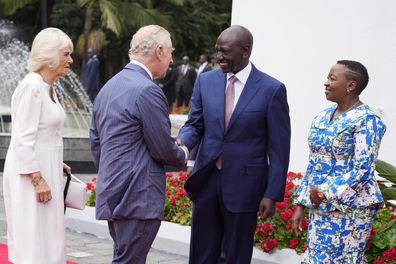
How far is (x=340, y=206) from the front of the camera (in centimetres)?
486

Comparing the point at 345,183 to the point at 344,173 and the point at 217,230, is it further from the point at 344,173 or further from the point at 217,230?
the point at 217,230

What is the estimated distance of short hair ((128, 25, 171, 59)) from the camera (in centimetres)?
464

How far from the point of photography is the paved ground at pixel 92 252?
7.10m

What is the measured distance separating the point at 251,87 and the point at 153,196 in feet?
3.42

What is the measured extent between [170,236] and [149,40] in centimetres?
329

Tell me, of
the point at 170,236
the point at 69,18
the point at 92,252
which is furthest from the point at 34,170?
the point at 69,18

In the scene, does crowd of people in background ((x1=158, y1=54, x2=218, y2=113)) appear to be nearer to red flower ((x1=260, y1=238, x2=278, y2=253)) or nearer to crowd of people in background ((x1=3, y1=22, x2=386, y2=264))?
red flower ((x1=260, y1=238, x2=278, y2=253))

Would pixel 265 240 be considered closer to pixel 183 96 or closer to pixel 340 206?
pixel 340 206

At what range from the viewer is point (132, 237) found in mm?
4621

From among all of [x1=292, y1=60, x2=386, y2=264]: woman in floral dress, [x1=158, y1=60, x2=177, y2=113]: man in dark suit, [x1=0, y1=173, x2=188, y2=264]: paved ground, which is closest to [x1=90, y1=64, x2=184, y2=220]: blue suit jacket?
[x1=292, y1=60, x2=386, y2=264]: woman in floral dress

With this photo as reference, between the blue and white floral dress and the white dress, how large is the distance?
1.70 meters

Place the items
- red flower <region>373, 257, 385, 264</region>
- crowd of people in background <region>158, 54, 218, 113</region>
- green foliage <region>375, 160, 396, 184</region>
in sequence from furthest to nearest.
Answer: crowd of people in background <region>158, 54, 218, 113</region> < green foliage <region>375, 160, 396, 184</region> < red flower <region>373, 257, 385, 264</region>

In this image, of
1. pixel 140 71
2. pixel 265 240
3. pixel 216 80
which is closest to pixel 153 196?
pixel 140 71

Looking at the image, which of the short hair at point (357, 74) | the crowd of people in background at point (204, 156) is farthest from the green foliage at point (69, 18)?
the short hair at point (357, 74)
